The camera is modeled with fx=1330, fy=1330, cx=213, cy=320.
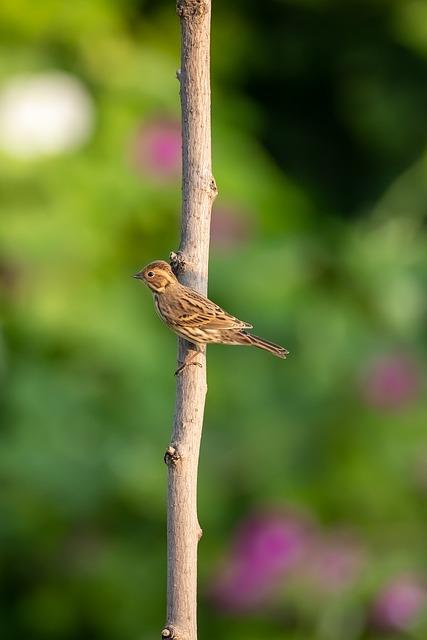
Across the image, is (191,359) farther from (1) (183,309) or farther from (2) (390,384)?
(2) (390,384)

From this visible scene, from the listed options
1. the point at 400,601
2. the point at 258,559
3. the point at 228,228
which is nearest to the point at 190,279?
the point at 400,601

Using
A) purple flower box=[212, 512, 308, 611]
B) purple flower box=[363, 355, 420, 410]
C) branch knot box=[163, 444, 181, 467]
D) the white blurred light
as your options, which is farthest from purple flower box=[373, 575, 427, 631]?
the white blurred light

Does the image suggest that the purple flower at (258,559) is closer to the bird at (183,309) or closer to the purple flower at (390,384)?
the purple flower at (390,384)

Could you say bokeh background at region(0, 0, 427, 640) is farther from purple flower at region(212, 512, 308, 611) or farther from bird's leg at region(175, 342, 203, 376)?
bird's leg at region(175, 342, 203, 376)

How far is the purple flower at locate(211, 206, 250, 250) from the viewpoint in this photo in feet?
18.8

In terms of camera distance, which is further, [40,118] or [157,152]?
[40,118]

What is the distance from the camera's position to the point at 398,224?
6129 mm

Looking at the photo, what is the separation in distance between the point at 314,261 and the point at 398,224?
902 millimetres

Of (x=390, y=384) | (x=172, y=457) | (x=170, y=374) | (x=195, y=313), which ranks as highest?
(x=170, y=374)

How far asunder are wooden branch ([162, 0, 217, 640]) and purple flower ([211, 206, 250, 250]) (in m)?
3.73

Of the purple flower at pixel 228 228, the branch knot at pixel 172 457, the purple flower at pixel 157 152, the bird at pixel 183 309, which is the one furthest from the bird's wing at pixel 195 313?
the purple flower at pixel 157 152

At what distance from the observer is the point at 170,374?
565 centimetres

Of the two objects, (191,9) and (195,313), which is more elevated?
(191,9)

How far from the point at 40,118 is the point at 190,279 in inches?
185
